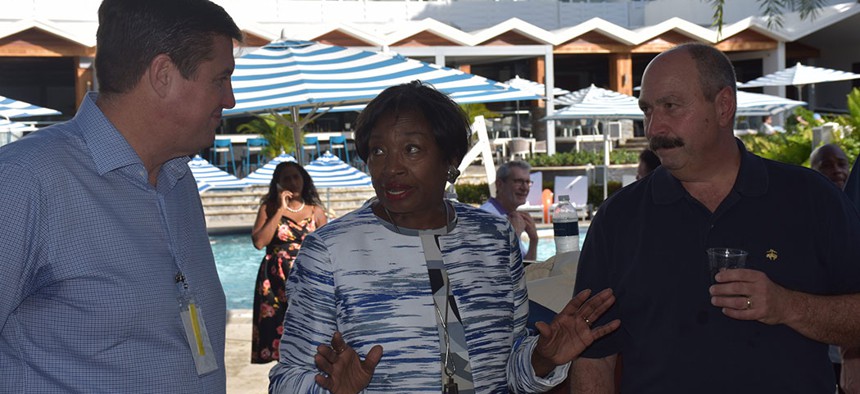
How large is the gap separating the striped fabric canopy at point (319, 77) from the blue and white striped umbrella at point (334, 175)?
3.71m

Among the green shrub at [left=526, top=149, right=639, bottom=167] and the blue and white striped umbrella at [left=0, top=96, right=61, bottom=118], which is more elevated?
the blue and white striped umbrella at [left=0, top=96, right=61, bottom=118]

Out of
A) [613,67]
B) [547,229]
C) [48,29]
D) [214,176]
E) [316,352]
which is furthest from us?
[613,67]

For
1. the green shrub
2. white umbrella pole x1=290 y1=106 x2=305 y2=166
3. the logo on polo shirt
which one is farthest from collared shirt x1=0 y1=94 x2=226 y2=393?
the green shrub

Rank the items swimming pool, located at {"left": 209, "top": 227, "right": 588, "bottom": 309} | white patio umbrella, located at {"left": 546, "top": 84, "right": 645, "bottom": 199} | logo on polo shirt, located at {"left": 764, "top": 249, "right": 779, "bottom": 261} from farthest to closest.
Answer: white patio umbrella, located at {"left": 546, "top": 84, "right": 645, "bottom": 199}, swimming pool, located at {"left": 209, "top": 227, "right": 588, "bottom": 309}, logo on polo shirt, located at {"left": 764, "top": 249, "right": 779, "bottom": 261}

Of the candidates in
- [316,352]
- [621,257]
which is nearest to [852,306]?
[621,257]

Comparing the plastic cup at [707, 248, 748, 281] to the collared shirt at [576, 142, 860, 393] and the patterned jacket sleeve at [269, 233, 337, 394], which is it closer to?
the collared shirt at [576, 142, 860, 393]

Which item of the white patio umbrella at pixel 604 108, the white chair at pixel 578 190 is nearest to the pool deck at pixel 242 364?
the white chair at pixel 578 190

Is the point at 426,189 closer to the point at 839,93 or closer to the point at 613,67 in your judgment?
the point at 613,67

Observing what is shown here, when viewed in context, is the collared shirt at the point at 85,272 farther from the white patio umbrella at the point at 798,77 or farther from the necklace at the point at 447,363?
the white patio umbrella at the point at 798,77

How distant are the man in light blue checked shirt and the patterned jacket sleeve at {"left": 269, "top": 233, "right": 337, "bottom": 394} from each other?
0.68 feet

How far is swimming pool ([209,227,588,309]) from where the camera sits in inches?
529

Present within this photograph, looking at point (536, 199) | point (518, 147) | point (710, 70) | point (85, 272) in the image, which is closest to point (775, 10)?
point (710, 70)

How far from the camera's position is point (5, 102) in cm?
1118

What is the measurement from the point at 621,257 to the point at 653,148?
29 centimetres
